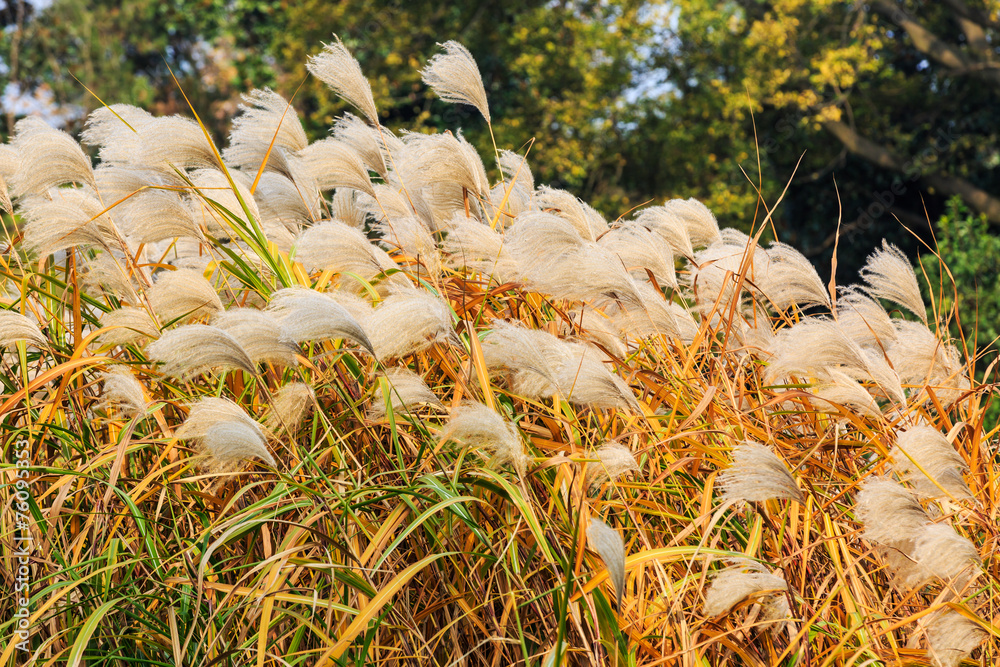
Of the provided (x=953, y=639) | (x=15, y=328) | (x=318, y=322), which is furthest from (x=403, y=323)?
(x=953, y=639)

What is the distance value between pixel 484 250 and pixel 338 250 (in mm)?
362

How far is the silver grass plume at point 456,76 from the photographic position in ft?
6.66

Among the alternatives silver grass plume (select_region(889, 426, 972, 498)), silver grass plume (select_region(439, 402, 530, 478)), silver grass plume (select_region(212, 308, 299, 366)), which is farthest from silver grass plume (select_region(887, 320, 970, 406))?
silver grass plume (select_region(212, 308, 299, 366))

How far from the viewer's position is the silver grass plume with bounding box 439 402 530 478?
48.6 inches

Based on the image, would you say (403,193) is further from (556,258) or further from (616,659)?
(616,659)

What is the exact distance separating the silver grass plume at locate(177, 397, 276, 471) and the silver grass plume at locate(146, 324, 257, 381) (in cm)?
8

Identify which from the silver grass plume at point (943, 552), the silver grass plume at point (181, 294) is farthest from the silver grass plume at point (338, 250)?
the silver grass plume at point (943, 552)

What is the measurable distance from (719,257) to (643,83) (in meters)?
8.50

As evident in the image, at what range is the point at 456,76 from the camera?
6.66 ft

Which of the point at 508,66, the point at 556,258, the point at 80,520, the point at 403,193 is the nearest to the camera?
the point at 556,258

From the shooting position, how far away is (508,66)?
9414 mm

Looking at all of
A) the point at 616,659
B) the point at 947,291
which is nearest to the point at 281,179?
the point at 616,659

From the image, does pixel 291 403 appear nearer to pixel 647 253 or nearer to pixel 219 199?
pixel 219 199

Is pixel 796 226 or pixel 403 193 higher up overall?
pixel 403 193
